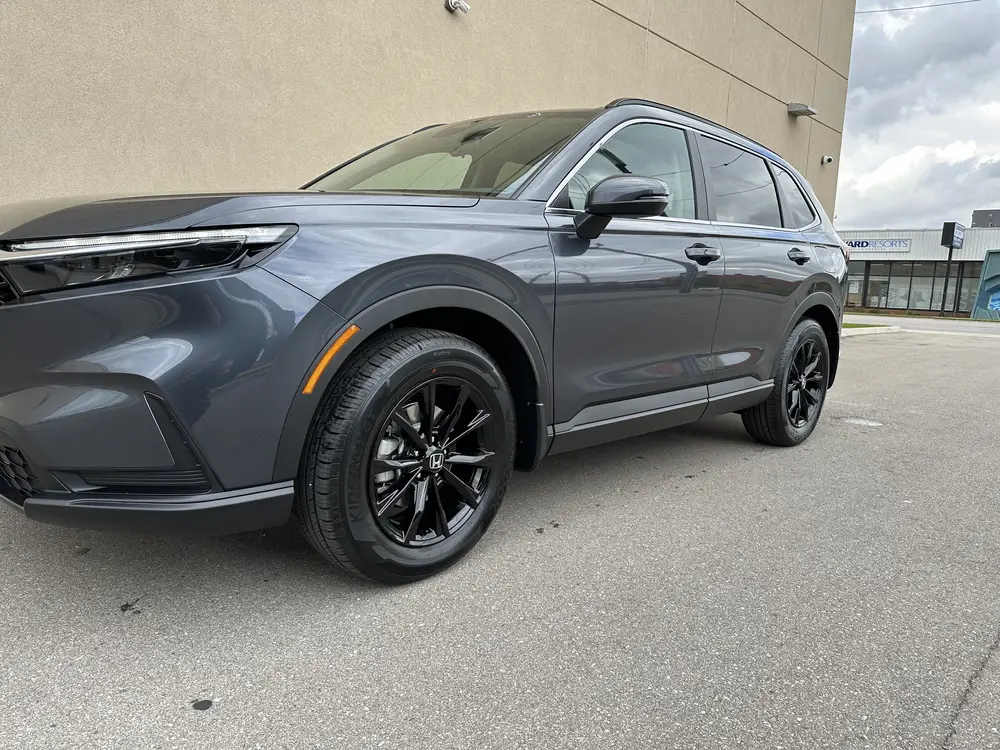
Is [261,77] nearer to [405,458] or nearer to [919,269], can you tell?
[405,458]

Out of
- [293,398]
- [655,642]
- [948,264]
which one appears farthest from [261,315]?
[948,264]

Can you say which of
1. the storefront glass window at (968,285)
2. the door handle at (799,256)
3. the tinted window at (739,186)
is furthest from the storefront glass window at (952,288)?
the tinted window at (739,186)

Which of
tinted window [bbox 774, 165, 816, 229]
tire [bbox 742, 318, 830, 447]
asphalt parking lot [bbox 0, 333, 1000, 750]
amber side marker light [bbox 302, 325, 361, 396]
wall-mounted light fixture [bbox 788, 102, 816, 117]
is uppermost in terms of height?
wall-mounted light fixture [bbox 788, 102, 816, 117]

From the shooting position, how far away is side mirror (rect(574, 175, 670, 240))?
2.48 meters

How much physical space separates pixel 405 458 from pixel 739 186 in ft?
8.32

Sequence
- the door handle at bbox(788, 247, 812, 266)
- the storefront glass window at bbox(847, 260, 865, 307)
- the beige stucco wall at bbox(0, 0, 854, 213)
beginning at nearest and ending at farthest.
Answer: the door handle at bbox(788, 247, 812, 266), the beige stucco wall at bbox(0, 0, 854, 213), the storefront glass window at bbox(847, 260, 865, 307)

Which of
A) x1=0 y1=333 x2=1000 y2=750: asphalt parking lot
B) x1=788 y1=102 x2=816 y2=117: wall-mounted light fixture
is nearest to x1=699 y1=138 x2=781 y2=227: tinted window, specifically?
x1=0 y1=333 x2=1000 y2=750: asphalt parking lot

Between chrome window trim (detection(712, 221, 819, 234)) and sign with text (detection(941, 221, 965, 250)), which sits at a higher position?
sign with text (detection(941, 221, 965, 250))

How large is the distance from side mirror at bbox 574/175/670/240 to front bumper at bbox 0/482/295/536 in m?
1.55

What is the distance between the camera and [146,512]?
179cm

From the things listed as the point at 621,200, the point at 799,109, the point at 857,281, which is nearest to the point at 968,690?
the point at 621,200

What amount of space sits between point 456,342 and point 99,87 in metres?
4.20

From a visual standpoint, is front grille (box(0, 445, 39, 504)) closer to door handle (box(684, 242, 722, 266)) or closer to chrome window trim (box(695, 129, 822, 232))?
door handle (box(684, 242, 722, 266))

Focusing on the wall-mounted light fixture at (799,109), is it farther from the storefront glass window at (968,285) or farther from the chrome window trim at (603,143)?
the storefront glass window at (968,285)
